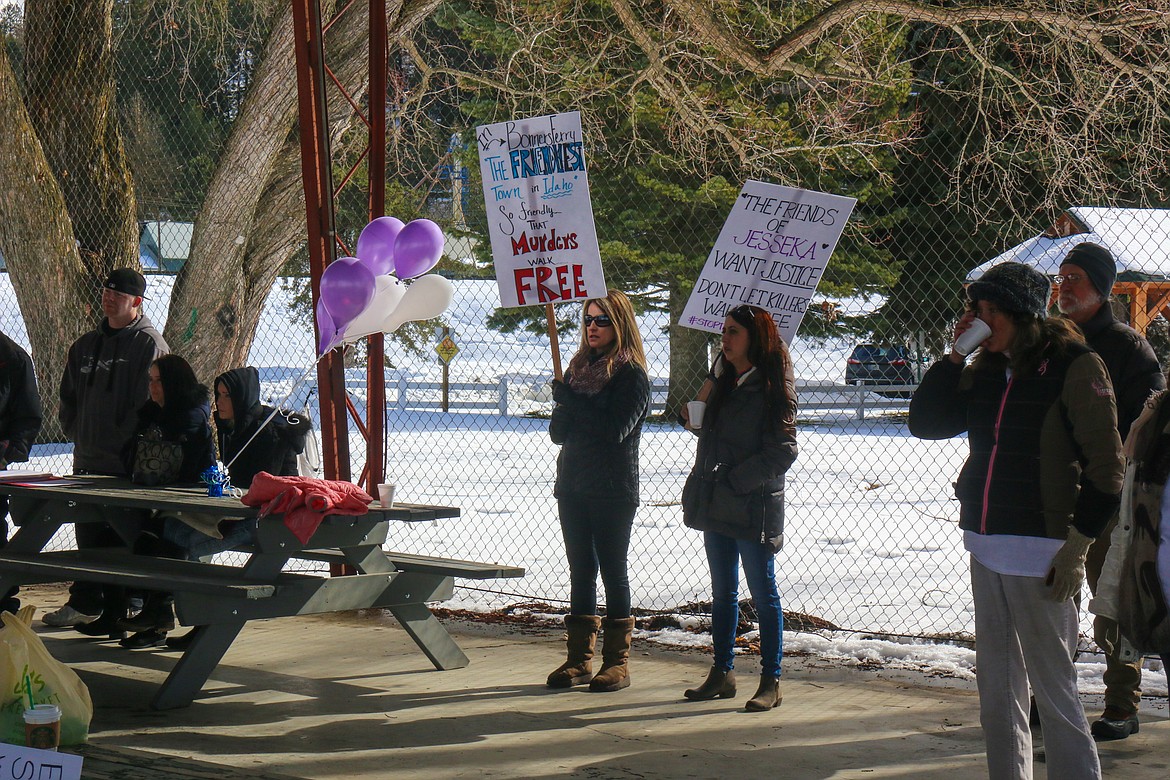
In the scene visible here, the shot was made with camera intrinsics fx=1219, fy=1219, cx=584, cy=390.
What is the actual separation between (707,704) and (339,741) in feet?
4.82

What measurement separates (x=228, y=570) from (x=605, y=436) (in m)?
1.65

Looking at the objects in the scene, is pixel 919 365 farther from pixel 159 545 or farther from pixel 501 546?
pixel 159 545

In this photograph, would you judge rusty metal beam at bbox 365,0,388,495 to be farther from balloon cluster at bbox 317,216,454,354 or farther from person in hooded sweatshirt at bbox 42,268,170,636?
person in hooded sweatshirt at bbox 42,268,170,636

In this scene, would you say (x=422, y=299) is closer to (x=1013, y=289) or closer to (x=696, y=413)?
(x=696, y=413)

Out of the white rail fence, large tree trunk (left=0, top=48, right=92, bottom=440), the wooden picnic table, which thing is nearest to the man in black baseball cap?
the wooden picnic table

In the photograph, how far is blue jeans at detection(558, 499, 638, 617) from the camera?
202 inches

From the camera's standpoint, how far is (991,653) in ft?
11.7

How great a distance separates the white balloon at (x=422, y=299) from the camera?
5.48 m

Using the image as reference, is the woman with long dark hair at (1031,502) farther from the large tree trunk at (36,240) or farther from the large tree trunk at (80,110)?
the large tree trunk at (80,110)

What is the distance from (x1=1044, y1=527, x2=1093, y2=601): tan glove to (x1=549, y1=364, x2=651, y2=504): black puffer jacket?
2059mm

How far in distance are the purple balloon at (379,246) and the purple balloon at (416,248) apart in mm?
62

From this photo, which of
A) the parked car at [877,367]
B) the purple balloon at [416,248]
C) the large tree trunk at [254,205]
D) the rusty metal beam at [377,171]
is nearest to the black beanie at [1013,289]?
the purple balloon at [416,248]

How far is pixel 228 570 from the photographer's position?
16.5 ft

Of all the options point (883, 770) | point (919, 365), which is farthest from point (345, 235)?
point (883, 770)
